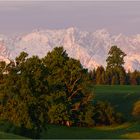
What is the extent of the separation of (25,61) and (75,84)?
3972cm

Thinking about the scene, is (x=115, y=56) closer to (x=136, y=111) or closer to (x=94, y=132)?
(x=136, y=111)

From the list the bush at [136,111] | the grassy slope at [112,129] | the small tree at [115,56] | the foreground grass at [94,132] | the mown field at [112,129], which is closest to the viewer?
the foreground grass at [94,132]

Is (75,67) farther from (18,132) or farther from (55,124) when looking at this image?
(18,132)

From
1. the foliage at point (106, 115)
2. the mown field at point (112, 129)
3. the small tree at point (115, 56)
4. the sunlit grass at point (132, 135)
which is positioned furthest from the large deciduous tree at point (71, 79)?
the small tree at point (115, 56)

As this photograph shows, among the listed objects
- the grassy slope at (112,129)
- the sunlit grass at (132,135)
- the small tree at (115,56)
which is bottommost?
the sunlit grass at (132,135)

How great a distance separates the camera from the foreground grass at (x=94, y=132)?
94.8 m

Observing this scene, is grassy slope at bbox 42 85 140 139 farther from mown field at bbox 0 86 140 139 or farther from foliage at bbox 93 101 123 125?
foliage at bbox 93 101 123 125

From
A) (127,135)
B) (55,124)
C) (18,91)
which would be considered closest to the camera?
(18,91)

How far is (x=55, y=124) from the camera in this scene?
375ft

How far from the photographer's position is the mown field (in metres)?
96.3

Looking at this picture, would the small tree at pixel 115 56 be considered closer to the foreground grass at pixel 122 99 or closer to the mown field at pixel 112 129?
the mown field at pixel 112 129

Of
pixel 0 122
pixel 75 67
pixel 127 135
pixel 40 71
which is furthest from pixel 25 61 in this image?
pixel 75 67

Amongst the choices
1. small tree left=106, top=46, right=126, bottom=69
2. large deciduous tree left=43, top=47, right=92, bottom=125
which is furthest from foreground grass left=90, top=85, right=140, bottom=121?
small tree left=106, top=46, right=126, bottom=69

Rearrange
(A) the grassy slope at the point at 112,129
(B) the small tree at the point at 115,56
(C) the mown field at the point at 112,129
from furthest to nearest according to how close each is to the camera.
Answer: (B) the small tree at the point at 115,56 → (A) the grassy slope at the point at 112,129 → (C) the mown field at the point at 112,129
